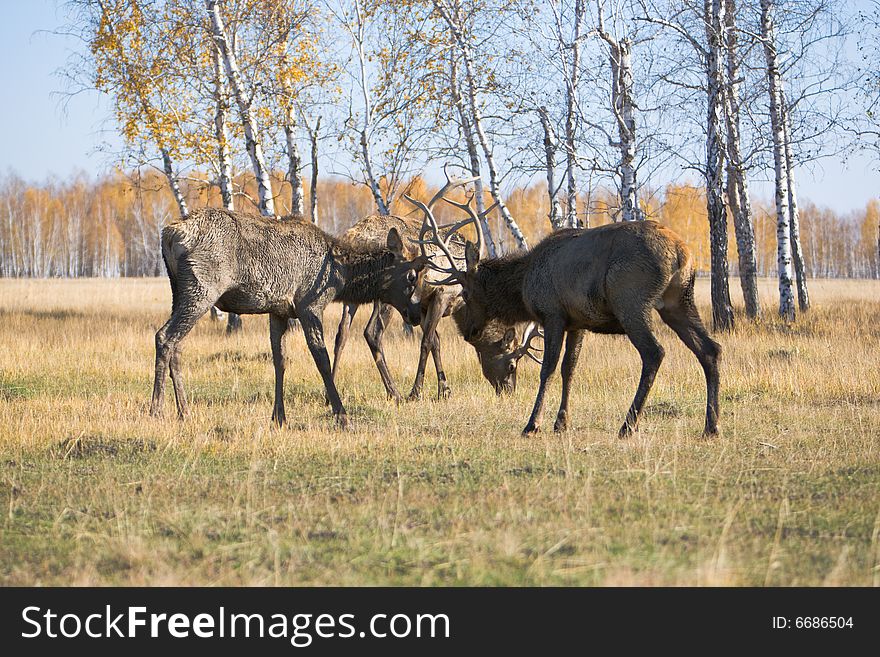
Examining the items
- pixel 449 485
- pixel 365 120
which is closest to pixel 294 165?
pixel 365 120

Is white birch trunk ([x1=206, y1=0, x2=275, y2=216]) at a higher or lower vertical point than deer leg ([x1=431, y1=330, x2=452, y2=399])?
higher

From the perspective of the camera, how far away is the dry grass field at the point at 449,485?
439 cm

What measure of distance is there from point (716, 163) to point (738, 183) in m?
5.08

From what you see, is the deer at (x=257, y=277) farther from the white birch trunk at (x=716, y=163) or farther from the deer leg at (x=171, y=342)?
the white birch trunk at (x=716, y=163)

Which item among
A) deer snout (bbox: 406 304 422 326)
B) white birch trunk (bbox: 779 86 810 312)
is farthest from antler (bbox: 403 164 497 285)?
white birch trunk (bbox: 779 86 810 312)

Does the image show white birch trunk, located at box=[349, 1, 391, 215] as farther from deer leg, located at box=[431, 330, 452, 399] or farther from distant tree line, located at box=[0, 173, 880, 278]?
distant tree line, located at box=[0, 173, 880, 278]

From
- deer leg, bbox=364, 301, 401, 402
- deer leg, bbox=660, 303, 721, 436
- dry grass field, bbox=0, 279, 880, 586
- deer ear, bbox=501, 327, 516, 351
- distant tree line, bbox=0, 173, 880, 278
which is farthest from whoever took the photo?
distant tree line, bbox=0, 173, 880, 278

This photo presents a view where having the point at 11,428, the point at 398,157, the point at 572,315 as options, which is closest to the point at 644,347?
the point at 572,315

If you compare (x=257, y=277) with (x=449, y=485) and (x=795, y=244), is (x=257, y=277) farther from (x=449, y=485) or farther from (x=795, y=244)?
(x=795, y=244)

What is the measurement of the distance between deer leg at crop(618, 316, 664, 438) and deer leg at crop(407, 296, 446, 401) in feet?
12.1

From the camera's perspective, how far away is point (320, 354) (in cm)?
895

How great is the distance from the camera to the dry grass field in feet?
14.4

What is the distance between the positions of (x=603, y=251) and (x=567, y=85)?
9848 mm

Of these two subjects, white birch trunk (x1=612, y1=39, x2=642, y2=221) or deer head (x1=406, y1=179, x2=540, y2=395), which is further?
white birch trunk (x1=612, y1=39, x2=642, y2=221)
